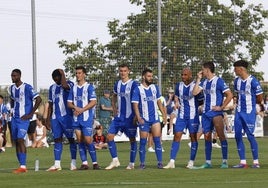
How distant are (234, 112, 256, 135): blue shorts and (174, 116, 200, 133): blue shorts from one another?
0.98 m

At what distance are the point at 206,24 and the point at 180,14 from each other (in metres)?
1.29

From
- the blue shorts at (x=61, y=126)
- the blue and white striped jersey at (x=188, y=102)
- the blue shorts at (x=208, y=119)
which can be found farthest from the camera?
the blue and white striped jersey at (x=188, y=102)

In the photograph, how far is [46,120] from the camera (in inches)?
893

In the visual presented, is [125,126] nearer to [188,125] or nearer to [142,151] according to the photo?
[142,151]

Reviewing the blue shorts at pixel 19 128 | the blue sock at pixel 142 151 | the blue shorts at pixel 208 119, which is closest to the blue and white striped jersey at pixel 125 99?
the blue sock at pixel 142 151

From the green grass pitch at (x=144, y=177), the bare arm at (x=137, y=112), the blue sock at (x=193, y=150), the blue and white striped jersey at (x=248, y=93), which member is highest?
the blue and white striped jersey at (x=248, y=93)

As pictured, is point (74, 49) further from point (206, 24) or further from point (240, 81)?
point (240, 81)

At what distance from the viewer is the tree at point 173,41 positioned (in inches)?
1686

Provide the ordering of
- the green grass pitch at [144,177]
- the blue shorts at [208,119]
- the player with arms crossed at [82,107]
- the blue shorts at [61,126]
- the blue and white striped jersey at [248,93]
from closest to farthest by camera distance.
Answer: the green grass pitch at [144,177]
the blue and white striped jersey at [248,93]
the blue shorts at [208,119]
the player with arms crossed at [82,107]
the blue shorts at [61,126]

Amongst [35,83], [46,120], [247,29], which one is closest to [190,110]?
[46,120]

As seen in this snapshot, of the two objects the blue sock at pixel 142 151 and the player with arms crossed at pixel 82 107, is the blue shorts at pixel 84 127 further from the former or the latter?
the blue sock at pixel 142 151

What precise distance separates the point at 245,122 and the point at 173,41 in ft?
71.6

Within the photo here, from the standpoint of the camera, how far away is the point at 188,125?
22484 mm

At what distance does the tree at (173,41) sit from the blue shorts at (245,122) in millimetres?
20339
